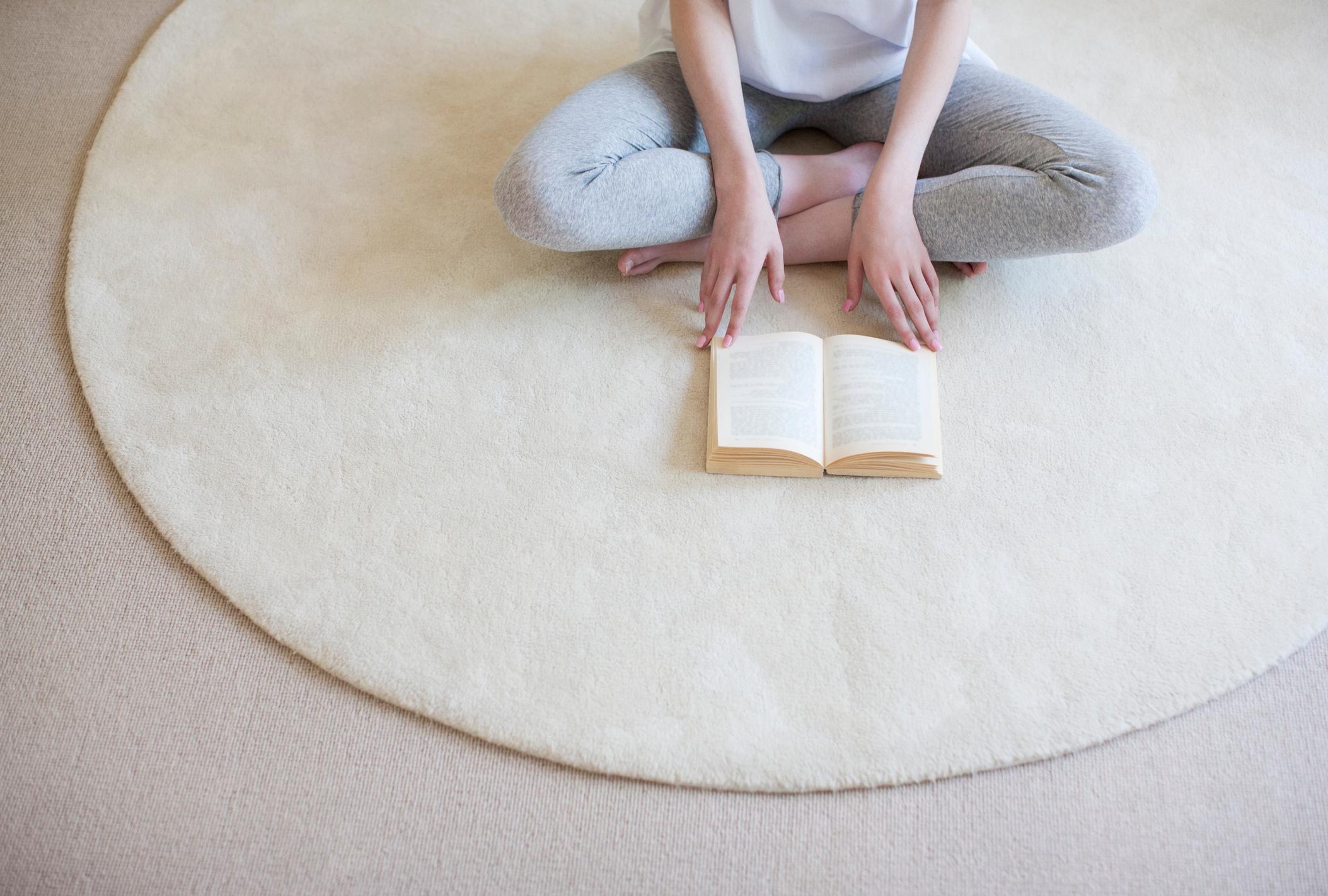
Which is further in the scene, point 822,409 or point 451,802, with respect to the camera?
point 822,409

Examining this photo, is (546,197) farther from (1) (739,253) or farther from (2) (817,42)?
(2) (817,42)

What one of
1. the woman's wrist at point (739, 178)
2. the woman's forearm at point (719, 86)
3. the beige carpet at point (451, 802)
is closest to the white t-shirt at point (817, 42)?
the woman's forearm at point (719, 86)

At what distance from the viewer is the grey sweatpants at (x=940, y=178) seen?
1.23 metres

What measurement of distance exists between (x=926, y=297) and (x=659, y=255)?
0.38 meters

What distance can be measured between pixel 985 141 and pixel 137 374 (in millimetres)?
1207

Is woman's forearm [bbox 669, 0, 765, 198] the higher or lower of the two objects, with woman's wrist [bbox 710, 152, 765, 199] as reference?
higher

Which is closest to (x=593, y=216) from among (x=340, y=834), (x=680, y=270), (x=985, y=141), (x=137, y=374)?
(x=680, y=270)

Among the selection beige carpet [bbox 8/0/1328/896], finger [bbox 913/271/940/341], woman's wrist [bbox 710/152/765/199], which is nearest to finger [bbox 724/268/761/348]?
woman's wrist [bbox 710/152/765/199]

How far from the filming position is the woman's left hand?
48.9 inches

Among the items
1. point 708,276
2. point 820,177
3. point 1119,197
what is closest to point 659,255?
point 708,276

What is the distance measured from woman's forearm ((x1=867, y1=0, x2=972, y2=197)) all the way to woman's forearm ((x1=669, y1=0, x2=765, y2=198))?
0.17 m

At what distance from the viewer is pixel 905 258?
125cm

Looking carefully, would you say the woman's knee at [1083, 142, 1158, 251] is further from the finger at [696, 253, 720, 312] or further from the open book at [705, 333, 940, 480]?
the finger at [696, 253, 720, 312]

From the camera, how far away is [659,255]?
1371mm
